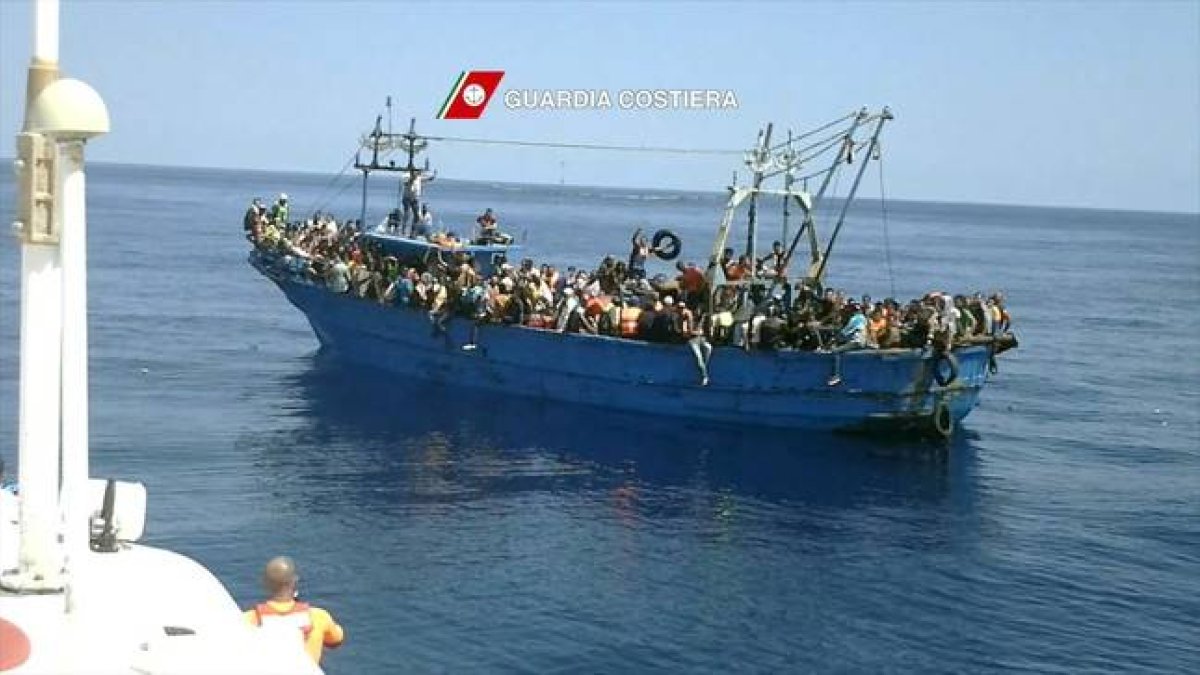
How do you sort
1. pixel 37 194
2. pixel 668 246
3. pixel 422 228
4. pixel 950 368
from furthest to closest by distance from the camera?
pixel 422 228, pixel 668 246, pixel 950 368, pixel 37 194

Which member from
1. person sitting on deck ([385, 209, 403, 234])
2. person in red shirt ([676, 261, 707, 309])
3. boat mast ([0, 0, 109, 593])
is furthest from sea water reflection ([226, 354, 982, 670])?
boat mast ([0, 0, 109, 593])

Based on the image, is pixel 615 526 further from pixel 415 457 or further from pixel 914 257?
pixel 914 257

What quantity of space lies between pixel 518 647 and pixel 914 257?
10391cm

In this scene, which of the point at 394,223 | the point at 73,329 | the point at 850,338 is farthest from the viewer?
the point at 394,223

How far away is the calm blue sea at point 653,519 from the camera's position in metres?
17.5

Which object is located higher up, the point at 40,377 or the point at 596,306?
the point at 40,377

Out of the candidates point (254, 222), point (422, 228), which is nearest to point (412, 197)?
point (422, 228)

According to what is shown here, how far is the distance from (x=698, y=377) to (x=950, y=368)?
17.2ft

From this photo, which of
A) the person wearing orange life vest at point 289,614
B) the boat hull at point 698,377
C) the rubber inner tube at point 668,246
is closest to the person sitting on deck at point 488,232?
the boat hull at point 698,377

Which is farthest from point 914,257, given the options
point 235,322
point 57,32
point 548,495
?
point 57,32

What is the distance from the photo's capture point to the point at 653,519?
2344 centimetres

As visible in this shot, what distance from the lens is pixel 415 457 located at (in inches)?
1081

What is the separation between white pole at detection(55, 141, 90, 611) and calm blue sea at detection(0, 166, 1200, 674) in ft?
29.5

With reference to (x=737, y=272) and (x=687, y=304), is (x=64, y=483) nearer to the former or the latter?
(x=737, y=272)
